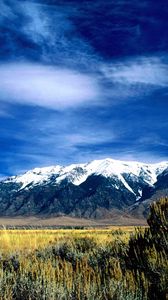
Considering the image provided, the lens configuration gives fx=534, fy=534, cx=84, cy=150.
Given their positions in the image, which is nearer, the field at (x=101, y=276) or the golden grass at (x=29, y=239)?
the field at (x=101, y=276)

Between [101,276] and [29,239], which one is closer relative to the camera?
[101,276]

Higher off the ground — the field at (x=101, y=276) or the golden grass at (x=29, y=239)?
the golden grass at (x=29, y=239)

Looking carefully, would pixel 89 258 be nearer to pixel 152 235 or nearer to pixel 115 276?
pixel 152 235

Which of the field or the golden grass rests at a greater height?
the golden grass

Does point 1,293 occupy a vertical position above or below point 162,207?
below

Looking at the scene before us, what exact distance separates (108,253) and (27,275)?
4.54 m

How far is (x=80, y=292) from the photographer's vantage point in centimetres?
795

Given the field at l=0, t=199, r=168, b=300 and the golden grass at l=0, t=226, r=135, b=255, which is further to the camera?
the golden grass at l=0, t=226, r=135, b=255

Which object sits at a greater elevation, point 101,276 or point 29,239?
point 29,239

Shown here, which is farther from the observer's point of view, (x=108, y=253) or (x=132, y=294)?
(x=108, y=253)

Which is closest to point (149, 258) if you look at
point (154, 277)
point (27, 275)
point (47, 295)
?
point (154, 277)

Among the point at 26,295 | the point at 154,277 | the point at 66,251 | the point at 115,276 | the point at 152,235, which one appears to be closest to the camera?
the point at 26,295

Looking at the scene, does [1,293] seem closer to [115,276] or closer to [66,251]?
[115,276]

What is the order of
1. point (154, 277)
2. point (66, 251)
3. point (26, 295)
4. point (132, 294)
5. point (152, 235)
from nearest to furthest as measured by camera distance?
1. point (132, 294)
2. point (26, 295)
3. point (154, 277)
4. point (152, 235)
5. point (66, 251)
